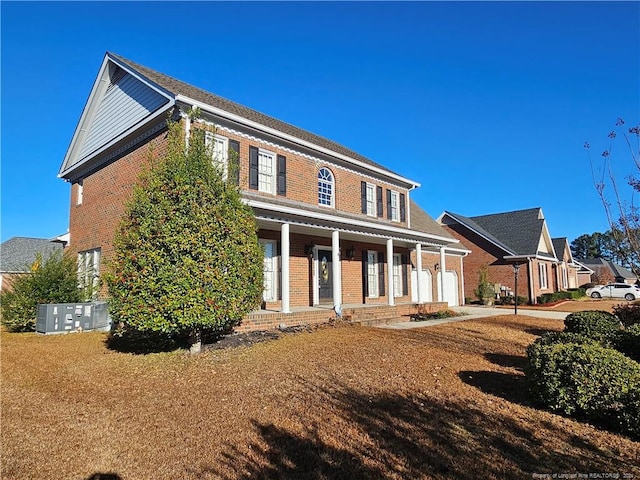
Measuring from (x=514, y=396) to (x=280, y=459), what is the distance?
3.69 m

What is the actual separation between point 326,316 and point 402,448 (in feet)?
29.1

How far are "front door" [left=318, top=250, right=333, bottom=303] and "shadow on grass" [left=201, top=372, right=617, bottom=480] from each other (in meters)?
10.3

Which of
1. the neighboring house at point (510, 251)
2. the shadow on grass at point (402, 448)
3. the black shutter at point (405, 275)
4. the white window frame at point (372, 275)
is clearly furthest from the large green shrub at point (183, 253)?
the neighboring house at point (510, 251)

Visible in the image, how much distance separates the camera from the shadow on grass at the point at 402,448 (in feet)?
12.0

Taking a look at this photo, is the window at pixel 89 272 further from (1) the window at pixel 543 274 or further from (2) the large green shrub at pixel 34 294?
(1) the window at pixel 543 274

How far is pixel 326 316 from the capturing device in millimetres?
12930

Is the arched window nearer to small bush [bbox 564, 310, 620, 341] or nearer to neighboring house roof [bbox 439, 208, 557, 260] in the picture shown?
small bush [bbox 564, 310, 620, 341]

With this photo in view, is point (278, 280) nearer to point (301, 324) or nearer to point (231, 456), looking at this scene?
point (301, 324)

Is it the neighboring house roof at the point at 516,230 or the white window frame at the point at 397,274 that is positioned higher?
the neighboring house roof at the point at 516,230

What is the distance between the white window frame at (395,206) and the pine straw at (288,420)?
10.8 metres

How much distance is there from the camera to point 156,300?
7711mm

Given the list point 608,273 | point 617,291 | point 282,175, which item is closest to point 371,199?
point 282,175

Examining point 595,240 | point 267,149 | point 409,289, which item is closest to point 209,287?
point 267,149

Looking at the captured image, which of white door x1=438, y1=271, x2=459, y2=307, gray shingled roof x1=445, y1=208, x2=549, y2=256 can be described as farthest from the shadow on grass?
gray shingled roof x1=445, y1=208, x2=549, y2=256
